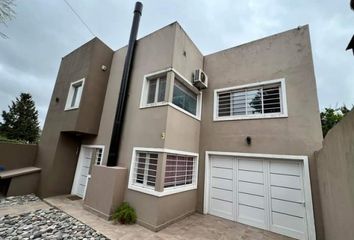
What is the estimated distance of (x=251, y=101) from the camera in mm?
6934

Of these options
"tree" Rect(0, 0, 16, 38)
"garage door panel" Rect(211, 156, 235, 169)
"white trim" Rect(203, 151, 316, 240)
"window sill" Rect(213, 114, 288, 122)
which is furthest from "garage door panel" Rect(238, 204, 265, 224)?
"tree" Rect(0, 0, 16, 38)

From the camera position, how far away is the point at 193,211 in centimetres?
667

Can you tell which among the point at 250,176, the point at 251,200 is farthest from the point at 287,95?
the point at 251,200

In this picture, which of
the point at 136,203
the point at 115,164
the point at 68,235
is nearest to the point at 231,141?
the point at 136,203

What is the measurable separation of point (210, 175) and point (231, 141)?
1.74 metres

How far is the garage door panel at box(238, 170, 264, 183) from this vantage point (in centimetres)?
603

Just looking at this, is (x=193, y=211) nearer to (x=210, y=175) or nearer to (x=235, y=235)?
(x=210, y=175)

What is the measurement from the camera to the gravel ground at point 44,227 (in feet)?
13.8

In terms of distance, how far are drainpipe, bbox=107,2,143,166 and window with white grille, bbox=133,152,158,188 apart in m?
1.10

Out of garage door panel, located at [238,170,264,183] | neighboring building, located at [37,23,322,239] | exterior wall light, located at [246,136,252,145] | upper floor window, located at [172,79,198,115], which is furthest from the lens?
upper floor window, located at [172,79,198,115]

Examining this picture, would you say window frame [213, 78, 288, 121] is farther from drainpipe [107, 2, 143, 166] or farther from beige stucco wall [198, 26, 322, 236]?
drainpipe [107, 2, 143, 166]

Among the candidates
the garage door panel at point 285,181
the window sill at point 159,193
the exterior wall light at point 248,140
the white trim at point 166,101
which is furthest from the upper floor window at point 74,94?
the garage door panel at point 285,181

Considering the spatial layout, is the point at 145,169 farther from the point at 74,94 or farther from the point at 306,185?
the point at 74,94

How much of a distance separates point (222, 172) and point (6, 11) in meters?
7.39
